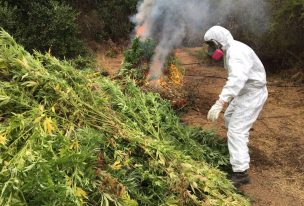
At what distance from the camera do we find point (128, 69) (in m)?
7.70

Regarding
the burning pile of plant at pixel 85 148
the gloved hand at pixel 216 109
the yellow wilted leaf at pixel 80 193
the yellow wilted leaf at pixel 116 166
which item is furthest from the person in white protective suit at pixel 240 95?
the yellow wilted leaf at pixel 80 193

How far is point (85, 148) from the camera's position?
358cm

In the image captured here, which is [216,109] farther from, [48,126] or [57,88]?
[48,126]

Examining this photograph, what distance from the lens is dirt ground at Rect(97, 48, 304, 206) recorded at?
17.1 ft

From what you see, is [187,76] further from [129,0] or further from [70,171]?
[70,171]

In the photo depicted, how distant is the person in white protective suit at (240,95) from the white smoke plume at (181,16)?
305cm

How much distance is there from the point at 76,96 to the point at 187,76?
6238 millimetres

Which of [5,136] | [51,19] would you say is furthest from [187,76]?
[5,136]

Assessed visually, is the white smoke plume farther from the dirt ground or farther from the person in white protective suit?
the person in white protective suit

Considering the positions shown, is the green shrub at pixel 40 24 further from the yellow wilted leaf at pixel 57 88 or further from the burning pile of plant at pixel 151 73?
the yellow wilted leaf at pixel 57 88

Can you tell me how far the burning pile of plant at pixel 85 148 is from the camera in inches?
123

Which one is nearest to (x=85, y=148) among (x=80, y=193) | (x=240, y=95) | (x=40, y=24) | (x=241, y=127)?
(x=80, y=193)

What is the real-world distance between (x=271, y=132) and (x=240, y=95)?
1.98 meters

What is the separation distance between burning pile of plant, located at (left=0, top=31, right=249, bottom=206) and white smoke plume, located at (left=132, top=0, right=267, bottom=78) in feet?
11.6
